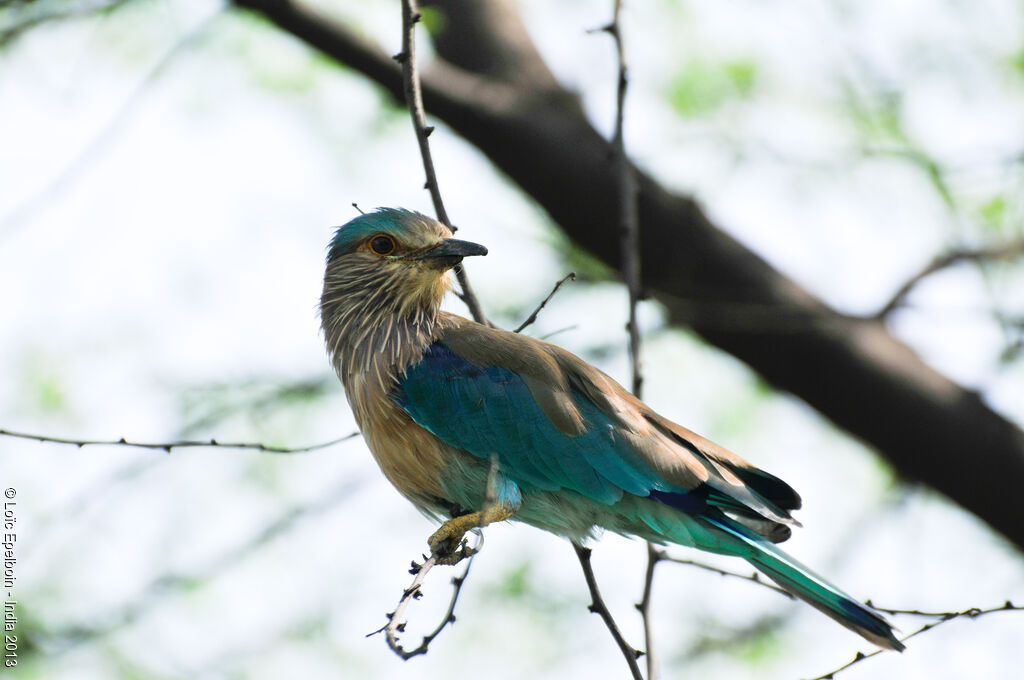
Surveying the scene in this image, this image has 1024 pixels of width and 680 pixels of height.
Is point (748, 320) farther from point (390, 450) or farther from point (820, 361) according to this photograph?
point (390, 450)

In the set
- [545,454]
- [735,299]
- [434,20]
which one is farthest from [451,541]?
[434,20]

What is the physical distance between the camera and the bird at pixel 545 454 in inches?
176

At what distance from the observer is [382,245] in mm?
5531

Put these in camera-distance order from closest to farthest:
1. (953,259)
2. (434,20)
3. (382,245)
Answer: (382,245) < (953,259) < (434,20)

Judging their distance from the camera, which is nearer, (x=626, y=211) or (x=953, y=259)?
(x=626, y=211)

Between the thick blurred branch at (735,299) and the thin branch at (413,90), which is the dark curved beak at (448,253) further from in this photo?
the thick blurred branch at (735,299)

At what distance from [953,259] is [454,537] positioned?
429 centimetres

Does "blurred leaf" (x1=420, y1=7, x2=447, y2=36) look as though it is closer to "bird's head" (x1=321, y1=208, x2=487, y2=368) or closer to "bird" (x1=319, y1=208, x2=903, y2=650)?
"bird's head" (x1=321, y1=208, x2=487, y2=368)

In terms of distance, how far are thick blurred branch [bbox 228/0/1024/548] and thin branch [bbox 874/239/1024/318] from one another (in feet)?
0.72

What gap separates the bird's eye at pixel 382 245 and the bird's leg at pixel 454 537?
5.43 ft

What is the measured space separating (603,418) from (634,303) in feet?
1.92

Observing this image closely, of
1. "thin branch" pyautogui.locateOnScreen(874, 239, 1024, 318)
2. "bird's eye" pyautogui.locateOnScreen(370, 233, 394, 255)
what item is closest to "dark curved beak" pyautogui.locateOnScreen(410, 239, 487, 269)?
"bird's eye" pyautogui.locateOnScreen(370, 233, 394, 255)

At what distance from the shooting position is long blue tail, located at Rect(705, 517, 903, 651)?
4.10 meters

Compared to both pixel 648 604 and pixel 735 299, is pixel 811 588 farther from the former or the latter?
pixel 735 299
